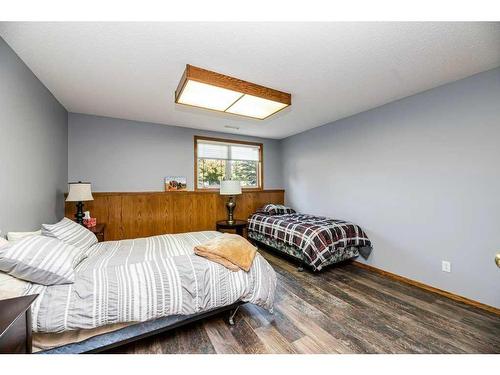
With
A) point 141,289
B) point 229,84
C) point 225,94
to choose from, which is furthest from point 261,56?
point 141,289

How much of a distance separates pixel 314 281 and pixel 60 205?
3.64 meters

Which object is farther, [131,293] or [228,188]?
[228,188]

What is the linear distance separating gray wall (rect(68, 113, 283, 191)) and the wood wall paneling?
0.18 m

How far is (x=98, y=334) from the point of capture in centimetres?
137

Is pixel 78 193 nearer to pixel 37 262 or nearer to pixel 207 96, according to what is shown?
pixel 37 262

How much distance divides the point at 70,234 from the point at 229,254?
155 cm

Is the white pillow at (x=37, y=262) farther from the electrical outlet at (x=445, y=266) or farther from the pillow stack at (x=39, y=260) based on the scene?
the electrical outlet at (x=445, y=266)

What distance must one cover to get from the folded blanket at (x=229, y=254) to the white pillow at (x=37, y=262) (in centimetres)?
91

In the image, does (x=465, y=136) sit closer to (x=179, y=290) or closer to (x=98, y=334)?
(x=179, y=290)

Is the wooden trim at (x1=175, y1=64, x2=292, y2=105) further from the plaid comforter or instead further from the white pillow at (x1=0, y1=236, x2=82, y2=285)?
the plaid comforter

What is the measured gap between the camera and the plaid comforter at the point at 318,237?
283cm

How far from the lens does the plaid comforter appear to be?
2.83m

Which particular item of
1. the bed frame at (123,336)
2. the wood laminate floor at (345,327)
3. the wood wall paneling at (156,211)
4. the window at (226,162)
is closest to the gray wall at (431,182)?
the wood laminate floor at (345,327)

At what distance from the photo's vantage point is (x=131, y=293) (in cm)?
141
